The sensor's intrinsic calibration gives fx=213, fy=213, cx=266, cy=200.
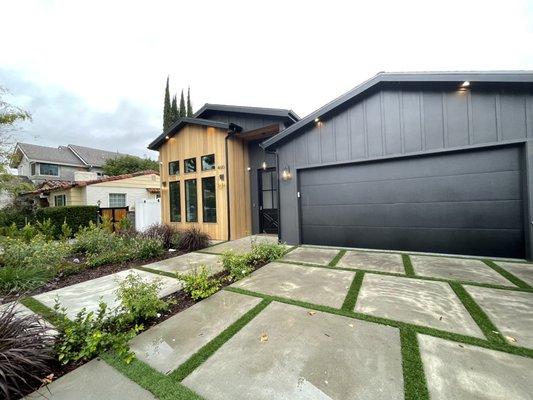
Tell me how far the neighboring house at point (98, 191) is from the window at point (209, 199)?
7.46m

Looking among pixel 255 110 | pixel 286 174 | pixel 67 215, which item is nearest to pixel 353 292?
pixel 286 174

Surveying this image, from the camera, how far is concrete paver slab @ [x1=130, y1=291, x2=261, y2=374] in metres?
1.85

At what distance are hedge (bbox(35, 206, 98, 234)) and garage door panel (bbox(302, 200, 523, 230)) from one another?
10.6 m

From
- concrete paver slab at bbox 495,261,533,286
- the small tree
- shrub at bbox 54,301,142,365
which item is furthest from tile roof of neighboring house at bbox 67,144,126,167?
concrete paver slab at bbox 495,261,533,286

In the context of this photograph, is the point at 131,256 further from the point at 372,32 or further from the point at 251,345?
the point at 372,32

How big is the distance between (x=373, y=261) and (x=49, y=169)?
26.0 meters

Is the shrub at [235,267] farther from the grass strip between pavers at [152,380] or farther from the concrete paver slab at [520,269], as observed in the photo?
the concrete paver slab at [520,269]

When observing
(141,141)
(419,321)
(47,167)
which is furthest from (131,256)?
(141,141)

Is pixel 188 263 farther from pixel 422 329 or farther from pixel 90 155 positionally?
pixel 90 155

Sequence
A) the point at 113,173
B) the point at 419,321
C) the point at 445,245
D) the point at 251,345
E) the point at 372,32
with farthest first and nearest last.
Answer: the point at 113,173
the point at 372,32
the point at 445,245
the point at 419,321
the point at 251,345

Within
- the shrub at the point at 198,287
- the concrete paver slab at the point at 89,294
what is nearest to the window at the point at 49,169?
the concrete paver slab at the point at 89,294

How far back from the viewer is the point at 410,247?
4902 millimetres

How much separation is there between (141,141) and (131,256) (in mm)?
36528

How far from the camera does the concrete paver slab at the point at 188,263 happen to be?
14.2 ft
